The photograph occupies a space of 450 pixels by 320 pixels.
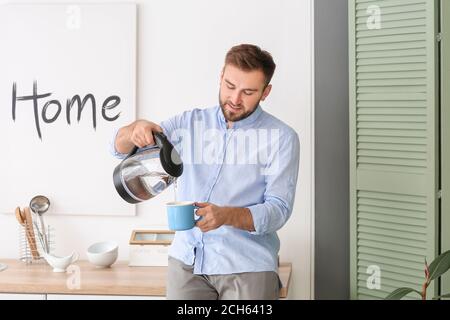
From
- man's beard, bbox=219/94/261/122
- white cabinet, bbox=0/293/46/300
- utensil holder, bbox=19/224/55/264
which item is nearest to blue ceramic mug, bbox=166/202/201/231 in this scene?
man's beard, bbox=219/94/261/122

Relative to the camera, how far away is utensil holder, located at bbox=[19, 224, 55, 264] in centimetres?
321

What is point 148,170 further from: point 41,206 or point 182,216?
point 41,206

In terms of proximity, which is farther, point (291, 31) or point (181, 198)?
point (291, 31)

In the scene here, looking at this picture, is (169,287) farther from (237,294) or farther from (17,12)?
(17,12)

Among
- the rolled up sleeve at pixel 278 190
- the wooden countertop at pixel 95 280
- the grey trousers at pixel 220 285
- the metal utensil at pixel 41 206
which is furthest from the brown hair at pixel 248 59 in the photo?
the metal utensil at pixel 41 206

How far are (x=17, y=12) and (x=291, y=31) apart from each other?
112 centimetres

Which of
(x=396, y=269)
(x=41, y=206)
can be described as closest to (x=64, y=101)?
(x=41, y=206)

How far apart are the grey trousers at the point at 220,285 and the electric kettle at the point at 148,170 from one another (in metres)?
0.25

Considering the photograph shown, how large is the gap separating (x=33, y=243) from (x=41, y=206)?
0.15 meters

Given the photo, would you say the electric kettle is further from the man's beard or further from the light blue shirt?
the man's beard

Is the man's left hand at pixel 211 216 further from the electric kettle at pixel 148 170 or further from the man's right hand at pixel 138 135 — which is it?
the man's right hand at pixel 138 135

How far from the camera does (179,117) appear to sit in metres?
2.68

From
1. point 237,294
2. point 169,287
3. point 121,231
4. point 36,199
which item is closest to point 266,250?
point 237,294

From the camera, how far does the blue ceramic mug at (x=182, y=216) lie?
2.38m
